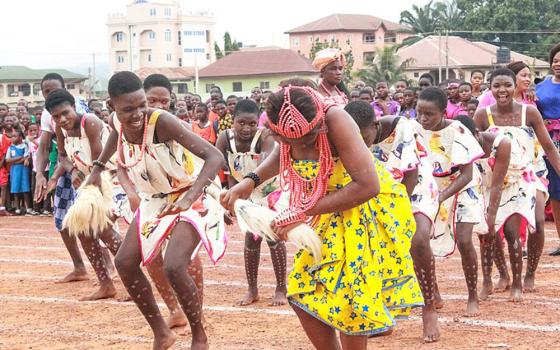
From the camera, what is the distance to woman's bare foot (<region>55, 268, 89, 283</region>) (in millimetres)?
9809

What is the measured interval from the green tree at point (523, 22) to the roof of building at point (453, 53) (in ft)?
4.72

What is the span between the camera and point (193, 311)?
5.95 meters

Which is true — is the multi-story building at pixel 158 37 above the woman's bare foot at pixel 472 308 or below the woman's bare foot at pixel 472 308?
above

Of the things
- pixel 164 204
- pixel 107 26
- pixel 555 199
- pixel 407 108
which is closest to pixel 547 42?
pixel 407 108

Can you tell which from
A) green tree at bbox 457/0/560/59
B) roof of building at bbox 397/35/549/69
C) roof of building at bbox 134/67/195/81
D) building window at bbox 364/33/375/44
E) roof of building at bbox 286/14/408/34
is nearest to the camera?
roof of building at bbox 397/35/549/69

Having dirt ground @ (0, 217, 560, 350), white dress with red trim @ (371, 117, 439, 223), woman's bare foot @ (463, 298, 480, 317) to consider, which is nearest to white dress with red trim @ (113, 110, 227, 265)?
dirt ground @ (0, 217, 560, 350)

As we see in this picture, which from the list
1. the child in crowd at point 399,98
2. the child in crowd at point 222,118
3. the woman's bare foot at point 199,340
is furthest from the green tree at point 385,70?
the woman's bare foot at point 199,340

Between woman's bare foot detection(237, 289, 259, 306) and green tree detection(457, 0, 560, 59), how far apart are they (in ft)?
197

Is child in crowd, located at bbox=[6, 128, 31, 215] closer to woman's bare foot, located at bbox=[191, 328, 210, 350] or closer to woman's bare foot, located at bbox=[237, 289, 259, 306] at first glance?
woman's bare foot, located at bbox=[237, 289, 259, 306]

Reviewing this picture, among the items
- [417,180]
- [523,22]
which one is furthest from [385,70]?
[417,180]

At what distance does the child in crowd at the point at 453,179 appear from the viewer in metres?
7.06

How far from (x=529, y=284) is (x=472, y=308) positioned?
1.32m

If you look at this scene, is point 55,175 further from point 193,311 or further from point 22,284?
point 193,311

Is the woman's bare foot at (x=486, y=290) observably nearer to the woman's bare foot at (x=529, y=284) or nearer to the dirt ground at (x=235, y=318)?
the dirt ground at (x=235, y=318)
